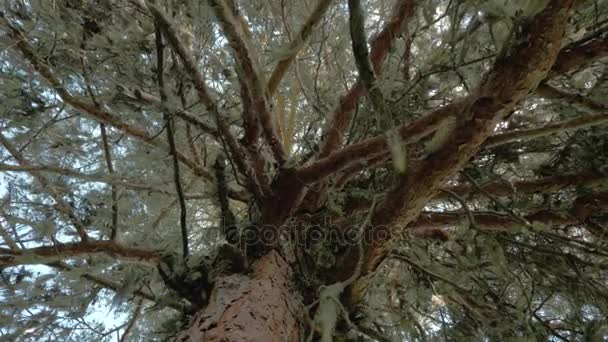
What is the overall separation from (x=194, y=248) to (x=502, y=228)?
1.74 metres

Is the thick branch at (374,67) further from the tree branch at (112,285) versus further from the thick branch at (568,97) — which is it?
the tree branch at (112,285)

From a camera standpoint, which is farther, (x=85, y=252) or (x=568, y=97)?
(x=85, y=252)

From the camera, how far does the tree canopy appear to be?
4.16ft

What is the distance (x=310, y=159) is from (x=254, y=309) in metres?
1.10

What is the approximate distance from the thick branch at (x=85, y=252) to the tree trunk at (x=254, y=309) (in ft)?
1.54

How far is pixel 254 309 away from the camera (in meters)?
1.18

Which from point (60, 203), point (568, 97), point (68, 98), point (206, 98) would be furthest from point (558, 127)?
point (60, 203)

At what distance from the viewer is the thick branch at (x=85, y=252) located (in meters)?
1.61

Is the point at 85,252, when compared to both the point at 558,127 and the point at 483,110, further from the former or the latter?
the point at 558,127

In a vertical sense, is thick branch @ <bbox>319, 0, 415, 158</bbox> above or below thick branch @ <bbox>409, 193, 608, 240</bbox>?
above

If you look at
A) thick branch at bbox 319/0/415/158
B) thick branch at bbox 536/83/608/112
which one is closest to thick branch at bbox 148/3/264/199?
thick branch at bbox 319/0/415/158

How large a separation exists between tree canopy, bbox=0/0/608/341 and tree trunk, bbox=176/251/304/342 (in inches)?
2.0

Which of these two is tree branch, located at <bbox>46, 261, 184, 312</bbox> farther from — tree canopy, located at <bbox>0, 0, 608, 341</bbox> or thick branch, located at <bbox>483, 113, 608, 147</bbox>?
thick branch, located at <bbox>483, 113, 608, 147</bbox>

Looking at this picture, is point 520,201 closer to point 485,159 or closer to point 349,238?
point 485,159
